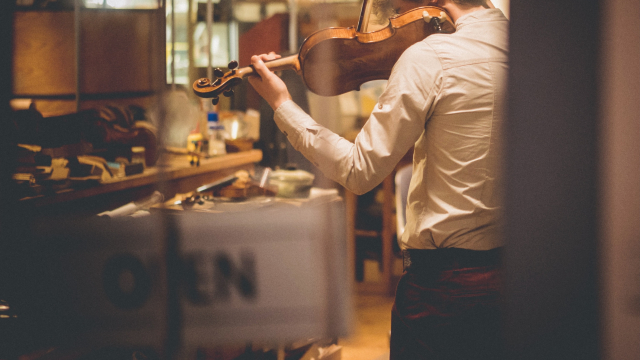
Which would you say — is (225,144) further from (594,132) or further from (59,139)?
(594,132)

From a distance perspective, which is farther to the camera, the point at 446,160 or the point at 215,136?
the point at 215,136

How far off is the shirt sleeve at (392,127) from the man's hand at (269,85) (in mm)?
176

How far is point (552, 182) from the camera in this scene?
850mm

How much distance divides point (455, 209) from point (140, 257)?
101cm

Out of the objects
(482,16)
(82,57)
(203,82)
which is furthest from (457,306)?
(82,57)

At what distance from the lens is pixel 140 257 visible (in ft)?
5.01

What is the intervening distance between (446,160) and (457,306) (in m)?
0.34

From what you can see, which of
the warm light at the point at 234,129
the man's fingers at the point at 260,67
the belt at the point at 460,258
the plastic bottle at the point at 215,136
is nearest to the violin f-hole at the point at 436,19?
the man's fingers at the point at 260,67

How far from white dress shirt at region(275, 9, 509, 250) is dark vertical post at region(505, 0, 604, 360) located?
0.57ft

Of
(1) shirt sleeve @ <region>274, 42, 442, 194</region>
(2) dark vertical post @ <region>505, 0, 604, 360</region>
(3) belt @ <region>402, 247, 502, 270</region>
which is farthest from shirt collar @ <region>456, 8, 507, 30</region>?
(3) belt @ <region>402, 247, 502, 270</region>

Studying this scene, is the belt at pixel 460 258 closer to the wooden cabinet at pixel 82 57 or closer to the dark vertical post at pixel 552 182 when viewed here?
the dark vertical post at pixel 552 182

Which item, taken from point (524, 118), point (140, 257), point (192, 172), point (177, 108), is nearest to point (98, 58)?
point (177, 108)

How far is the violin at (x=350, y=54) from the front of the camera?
117 centimetres

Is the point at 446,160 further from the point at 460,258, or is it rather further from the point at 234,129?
the point at 234,129
